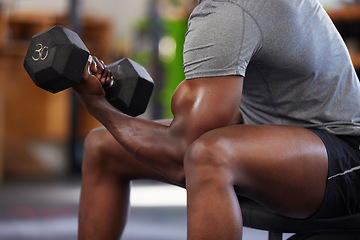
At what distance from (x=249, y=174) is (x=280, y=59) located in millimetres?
231

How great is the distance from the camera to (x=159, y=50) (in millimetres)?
4000

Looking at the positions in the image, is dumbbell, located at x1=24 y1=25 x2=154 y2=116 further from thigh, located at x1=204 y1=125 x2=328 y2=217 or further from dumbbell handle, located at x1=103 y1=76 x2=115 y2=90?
thigh, located at x1=204 y1=125 x2=328 y2=217

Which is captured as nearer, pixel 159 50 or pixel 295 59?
pixel 295 59

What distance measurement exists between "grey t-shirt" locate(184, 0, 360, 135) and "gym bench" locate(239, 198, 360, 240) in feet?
0.56

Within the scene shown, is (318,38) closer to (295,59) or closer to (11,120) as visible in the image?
(295,59)

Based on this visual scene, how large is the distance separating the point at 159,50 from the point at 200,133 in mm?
3152

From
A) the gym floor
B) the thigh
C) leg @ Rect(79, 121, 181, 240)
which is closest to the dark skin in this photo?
the thigh

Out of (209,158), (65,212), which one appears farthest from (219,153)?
(65,212)

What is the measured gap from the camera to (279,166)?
33.8 inches

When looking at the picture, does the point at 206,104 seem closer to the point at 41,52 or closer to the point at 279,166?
the point at 279,166

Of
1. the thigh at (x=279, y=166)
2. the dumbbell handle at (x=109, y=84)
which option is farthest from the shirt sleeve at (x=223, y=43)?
the dumbbell handle at (x=109, y=84)

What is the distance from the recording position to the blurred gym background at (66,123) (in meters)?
2.29

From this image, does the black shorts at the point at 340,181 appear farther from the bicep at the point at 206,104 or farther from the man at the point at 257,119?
the bicep at the point at 206,104

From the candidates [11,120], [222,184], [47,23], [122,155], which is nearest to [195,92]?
[222,184]
